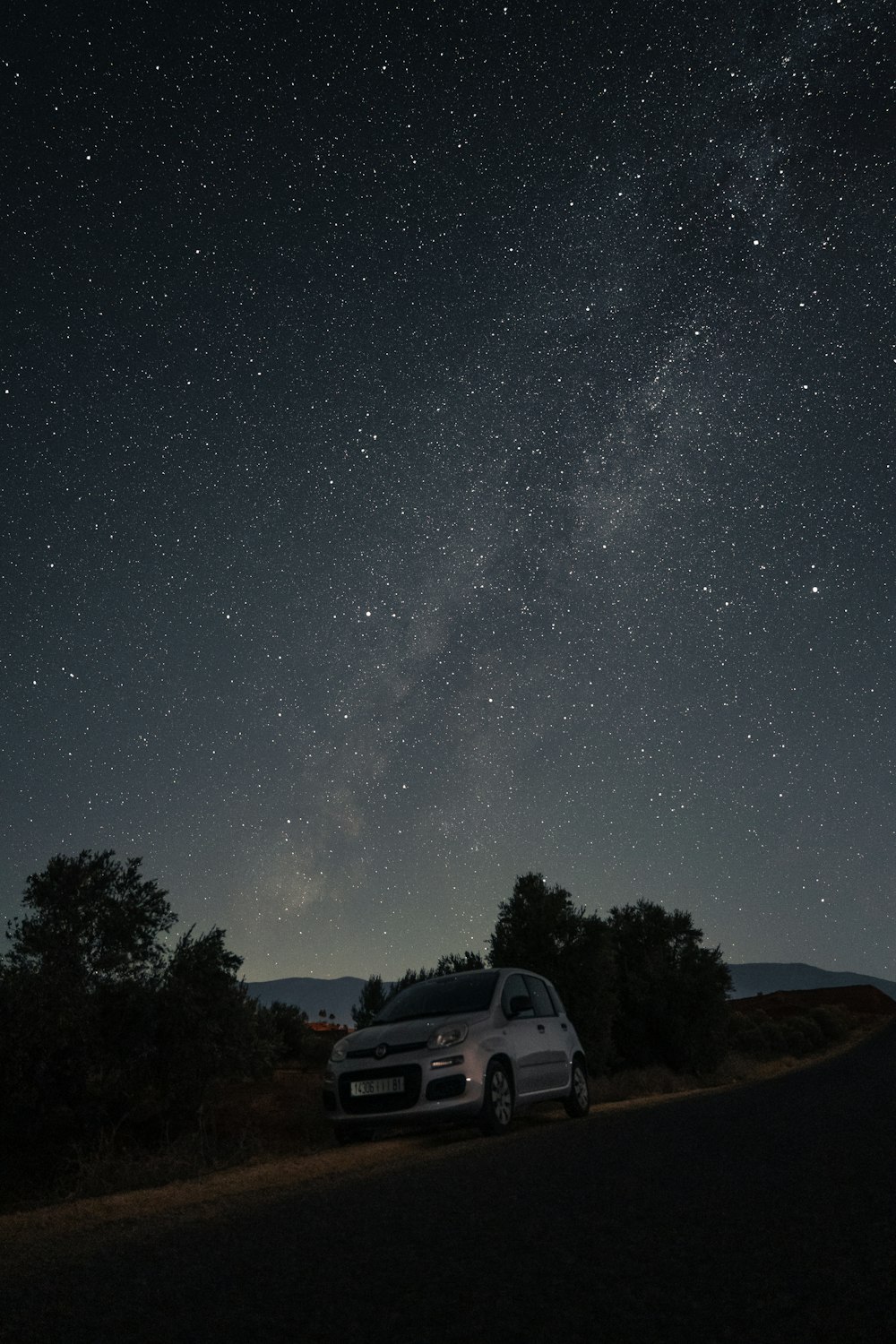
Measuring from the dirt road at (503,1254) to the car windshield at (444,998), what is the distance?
3493mm

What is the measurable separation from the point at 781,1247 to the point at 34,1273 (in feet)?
10.7

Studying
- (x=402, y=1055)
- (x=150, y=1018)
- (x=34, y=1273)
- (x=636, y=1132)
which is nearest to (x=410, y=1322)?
(x=34, y=1273)

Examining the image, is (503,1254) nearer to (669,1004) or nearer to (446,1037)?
(446,1037)

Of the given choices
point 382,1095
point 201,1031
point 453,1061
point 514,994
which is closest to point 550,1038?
point 514,994

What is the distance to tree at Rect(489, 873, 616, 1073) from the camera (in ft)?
68.9

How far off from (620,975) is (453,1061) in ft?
58.8

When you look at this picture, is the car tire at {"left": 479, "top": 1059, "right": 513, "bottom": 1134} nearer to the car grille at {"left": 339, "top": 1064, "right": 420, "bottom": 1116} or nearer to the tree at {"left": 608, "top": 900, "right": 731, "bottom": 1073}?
the car grille at {"left": 339, "top": 1064, "right": 420, "bottom": 1116}

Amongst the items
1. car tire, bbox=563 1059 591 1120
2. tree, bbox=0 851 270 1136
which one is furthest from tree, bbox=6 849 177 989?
car tire, bbox=563 1059 591 1120

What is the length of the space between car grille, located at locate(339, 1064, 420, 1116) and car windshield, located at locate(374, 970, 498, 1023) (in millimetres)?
975

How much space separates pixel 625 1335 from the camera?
3.08m

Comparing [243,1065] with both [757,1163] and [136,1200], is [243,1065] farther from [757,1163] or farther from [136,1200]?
[757,1163]

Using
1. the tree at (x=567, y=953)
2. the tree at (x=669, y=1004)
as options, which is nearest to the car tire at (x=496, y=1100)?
the tree at (x=567, y=953)

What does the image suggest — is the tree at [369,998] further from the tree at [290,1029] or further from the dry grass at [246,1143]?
the dry grass at [246,1143]

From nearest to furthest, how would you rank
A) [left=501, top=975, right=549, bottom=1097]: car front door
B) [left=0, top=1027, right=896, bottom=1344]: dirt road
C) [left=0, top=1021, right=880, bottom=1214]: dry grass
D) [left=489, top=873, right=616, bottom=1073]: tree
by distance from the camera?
[left=0, top=1027, right=896, bottom=1344]: dirt road
[left=0, top=1021, right=880, bottom=1214]: dry grass
[left=501, top=975, right=549, bottom=1097]: car front door
[left=489, top=873, right=616, bottom=1073]: tree
